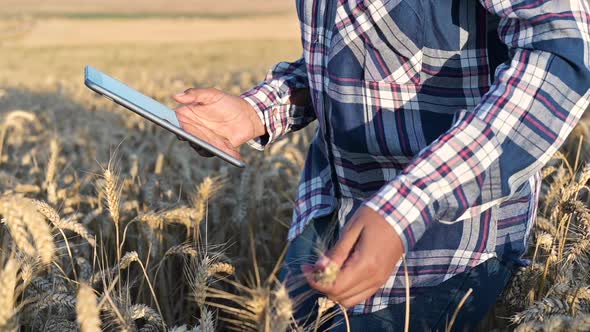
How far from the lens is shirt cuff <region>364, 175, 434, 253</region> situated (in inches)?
49.4

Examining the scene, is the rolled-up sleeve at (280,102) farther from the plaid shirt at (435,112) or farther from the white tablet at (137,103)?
the white tablet at (137,103)

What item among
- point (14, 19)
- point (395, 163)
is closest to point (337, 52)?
point (395, 163)

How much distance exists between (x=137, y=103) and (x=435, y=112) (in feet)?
2.24

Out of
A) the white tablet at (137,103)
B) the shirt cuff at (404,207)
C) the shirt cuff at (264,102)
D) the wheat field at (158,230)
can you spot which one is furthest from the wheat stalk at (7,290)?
the shirt cuff at (264,102)

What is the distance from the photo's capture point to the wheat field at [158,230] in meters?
1.35

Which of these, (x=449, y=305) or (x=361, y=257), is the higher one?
(x=361, y=257)

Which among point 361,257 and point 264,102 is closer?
point 361,257

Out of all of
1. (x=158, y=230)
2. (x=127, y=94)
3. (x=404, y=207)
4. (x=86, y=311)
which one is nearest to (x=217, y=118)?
(x=127, y=94)

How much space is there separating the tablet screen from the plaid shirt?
1.31 ft

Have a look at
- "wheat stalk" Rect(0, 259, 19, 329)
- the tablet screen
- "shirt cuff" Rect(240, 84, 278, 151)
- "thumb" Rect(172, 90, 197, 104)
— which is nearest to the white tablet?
the tablet screen

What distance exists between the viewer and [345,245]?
122 centimetres

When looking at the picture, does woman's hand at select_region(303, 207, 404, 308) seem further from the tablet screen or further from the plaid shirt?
the tablet screen

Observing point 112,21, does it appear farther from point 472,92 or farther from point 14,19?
point 472,92

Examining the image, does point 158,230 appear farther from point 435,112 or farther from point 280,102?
point 435,112
